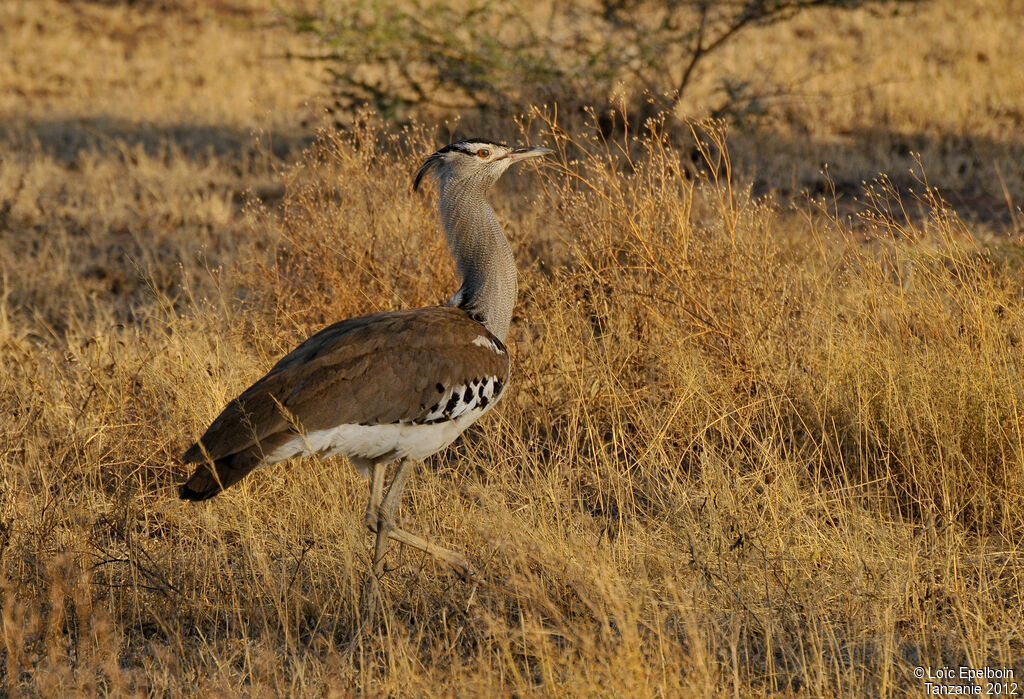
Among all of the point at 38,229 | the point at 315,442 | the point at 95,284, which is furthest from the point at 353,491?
the point at 38,229

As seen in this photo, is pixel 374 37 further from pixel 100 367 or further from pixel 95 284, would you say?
pixel 100 367

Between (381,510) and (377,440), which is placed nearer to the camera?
(377,440)

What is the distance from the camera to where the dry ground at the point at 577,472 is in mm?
3018

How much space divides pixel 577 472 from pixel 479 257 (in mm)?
885

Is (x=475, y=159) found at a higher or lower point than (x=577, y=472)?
higher

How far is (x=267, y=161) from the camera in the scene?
352 inches

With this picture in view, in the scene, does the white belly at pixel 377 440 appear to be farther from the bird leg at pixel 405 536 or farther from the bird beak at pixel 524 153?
the bird beak at pixel 524 153

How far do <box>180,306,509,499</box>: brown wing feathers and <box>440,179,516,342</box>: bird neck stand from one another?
0.14 m

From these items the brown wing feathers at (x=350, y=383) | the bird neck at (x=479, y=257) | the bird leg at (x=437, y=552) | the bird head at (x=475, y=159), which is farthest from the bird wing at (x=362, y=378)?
the bird head at (x=475, y=159)

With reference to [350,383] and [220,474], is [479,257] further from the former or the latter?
[220,474]

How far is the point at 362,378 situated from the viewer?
343 cm

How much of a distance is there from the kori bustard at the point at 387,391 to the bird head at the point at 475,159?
0.35ft

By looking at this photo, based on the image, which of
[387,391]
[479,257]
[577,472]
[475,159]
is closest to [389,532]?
[387,391]

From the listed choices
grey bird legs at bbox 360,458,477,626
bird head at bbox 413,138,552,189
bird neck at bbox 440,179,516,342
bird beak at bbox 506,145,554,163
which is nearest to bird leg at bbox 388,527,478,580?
grey bird legs at bbox 360,458,477,626
